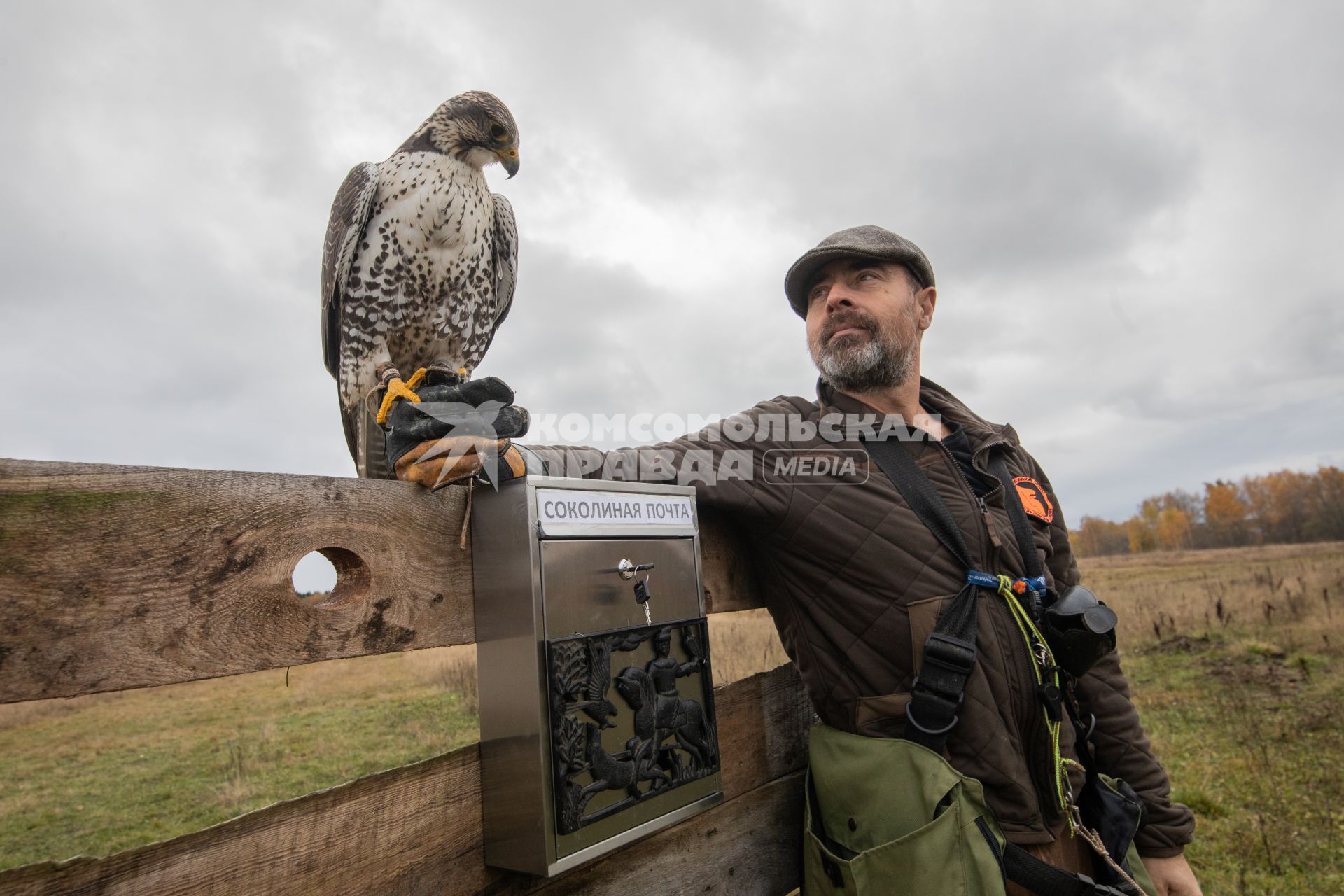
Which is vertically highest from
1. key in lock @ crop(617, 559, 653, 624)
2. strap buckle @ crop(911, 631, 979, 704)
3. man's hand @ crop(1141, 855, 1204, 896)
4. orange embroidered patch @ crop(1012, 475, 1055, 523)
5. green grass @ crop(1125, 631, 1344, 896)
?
orange embroidered patch @ crop(1012, 475, 1055, 523)

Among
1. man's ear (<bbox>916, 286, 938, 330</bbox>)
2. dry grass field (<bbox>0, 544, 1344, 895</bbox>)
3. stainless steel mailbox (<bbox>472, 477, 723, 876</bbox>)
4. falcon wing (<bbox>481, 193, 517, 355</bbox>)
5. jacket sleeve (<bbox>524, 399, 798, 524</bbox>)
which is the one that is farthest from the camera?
dry grass field (<bbox>0, 544, 1344, 895</bbox>)

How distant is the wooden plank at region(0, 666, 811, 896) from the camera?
2.85 feet

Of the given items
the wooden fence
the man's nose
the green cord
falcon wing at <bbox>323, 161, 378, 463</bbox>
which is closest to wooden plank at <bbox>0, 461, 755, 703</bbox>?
the wooden fence

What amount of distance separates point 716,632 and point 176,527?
9127 mm

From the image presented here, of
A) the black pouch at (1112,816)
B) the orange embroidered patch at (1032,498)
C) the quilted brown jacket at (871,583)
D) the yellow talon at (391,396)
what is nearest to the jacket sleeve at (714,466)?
the quilted brown jacket at (871,583)

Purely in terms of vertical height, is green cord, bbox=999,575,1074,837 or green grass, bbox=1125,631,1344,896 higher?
green cord, bbox=999,575,1074,837

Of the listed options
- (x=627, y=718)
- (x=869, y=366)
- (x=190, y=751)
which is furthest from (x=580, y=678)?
(x=190, y=751)

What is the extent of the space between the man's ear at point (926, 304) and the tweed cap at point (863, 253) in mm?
36

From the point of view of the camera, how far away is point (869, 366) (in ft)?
6.98

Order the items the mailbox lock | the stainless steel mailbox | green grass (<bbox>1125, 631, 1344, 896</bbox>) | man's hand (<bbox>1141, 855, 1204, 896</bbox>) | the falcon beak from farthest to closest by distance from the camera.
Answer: green grass (<bbox>1125, 631, 1344, 896</bbox>), the falcon beak, man's hand (<bbox>1141, 855, 1204, 896</bbox>), the mailbox lock, the stainless steel mailbox

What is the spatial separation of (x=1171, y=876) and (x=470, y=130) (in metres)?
3.36

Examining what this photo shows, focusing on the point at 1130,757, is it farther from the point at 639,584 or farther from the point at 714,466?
the point at 639,584

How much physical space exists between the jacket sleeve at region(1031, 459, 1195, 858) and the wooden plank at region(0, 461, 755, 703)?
1.84 m

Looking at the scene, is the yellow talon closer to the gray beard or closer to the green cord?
the gray beard
